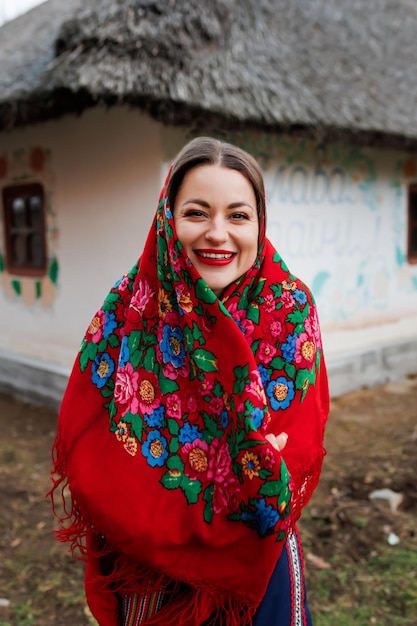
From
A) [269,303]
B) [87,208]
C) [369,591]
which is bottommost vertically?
[369,591]

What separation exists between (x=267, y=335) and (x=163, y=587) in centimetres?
63

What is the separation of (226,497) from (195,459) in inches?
4.2

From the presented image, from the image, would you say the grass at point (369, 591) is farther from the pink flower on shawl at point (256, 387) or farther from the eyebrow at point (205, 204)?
the eyebrow at point (205, 204)

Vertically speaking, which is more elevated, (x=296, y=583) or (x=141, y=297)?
(x=141, y=297)

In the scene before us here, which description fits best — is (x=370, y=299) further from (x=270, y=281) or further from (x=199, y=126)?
(x=270, y=281)

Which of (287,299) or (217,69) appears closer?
(287,299)

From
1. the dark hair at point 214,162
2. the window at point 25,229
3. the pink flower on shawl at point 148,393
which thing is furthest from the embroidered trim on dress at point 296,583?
the window at point 25,229

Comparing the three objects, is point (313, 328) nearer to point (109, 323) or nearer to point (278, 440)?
point (278, 440)

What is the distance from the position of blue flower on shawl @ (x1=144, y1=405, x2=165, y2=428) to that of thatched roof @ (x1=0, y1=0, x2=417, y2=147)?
9.48 feet

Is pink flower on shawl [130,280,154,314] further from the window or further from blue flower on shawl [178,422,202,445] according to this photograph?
the window

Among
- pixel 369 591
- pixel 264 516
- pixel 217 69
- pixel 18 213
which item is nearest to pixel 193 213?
pixel 264 516

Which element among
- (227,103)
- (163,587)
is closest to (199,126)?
(227,103)

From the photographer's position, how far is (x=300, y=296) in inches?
53.6

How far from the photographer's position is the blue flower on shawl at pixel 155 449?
1.26 metres
